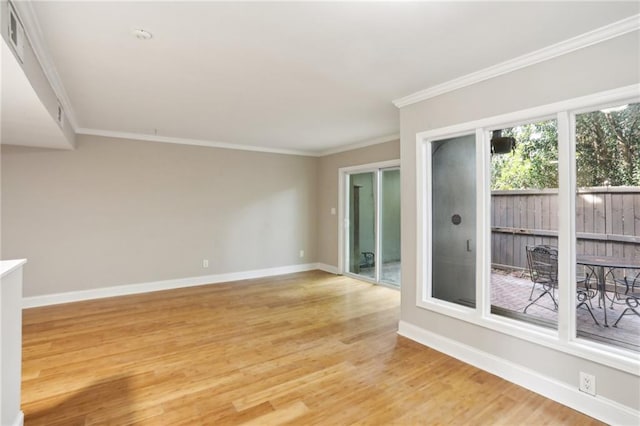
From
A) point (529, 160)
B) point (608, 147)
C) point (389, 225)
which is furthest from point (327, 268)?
point (608, 147)

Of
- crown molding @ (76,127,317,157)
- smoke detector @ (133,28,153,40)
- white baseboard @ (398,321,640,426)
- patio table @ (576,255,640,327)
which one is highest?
crown molding @ (76,127,317,157)

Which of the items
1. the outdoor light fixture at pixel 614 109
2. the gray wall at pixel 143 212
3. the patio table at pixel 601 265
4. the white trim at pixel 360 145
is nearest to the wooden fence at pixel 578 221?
the patio table at pixel 601 265

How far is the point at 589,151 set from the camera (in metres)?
2.27

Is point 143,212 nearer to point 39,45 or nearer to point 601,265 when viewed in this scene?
point 39,45

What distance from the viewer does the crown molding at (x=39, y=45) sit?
182 cm

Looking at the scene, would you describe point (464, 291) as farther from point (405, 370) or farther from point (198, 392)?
point (198, 392)

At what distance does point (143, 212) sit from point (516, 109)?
515cm

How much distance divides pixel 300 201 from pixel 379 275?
2.27 m

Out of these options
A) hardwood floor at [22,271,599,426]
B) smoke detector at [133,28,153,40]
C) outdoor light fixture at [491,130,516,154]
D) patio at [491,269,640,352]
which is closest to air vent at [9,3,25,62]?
smoke detector at [133,28,153,40]

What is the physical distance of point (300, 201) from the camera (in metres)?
6.67

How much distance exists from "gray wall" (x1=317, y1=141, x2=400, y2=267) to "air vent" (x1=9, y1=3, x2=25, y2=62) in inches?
183

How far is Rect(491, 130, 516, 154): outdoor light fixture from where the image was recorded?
107 inches

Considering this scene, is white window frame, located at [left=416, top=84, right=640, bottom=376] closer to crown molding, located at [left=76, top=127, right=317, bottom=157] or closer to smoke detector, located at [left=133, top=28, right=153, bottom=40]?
smoke detector, located at [left=133, top=28, right=153, bottom=40]

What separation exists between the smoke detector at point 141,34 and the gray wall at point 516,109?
2412 millimetres
